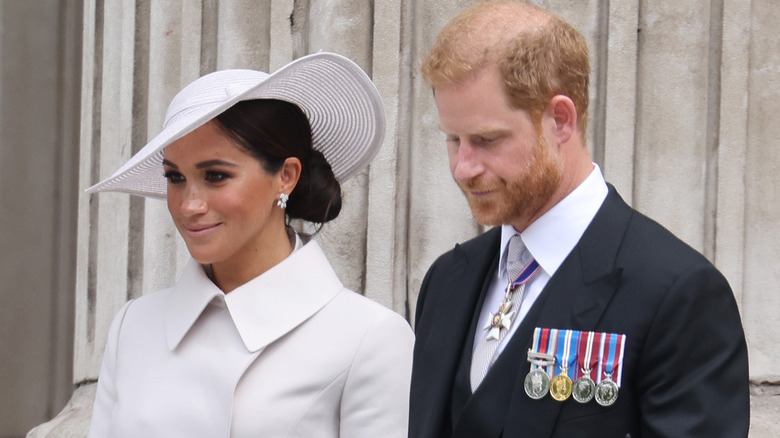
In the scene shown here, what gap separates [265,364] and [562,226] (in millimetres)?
850

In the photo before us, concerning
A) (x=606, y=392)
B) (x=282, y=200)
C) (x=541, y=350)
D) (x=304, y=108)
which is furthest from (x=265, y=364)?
(x=606, y=392)

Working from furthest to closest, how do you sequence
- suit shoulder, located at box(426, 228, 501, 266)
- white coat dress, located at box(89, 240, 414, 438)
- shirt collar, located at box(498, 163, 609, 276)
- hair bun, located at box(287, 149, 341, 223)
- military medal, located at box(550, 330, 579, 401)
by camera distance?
hair bun, located at box(287, 149, 341, 223), white coat dress, located at box(89, 240, 414, 438), suit shoulder, located at box(426, 228, 501, 266), shirt collar, located at box(498, 163, 609, 276), military medal, located at box(550, 330, 579, 401)

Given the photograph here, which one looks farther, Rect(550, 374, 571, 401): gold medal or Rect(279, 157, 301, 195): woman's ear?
Rect(279, 157, 301, 195): woman's ear

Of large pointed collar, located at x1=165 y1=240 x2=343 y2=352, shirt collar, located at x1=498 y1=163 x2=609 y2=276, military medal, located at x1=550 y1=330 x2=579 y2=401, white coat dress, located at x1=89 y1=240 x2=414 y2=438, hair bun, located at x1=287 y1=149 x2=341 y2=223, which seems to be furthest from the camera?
hair bun, located at x1=287 y1=149 x2=341 y2=223

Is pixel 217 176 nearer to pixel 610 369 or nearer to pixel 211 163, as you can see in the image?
pixel 211 163

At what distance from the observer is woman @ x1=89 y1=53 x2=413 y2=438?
2.72 metres

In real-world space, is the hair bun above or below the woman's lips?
above

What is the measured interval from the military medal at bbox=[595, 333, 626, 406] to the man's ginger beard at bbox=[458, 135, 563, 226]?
0.32 m

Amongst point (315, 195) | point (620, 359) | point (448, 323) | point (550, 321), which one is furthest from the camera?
point (315, 195)

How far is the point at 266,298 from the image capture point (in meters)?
2.87

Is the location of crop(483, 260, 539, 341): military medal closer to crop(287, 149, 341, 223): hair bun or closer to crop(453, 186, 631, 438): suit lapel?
crop(453, 186, 631, 438): suit lapel

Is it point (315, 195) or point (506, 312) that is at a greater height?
point (315, 195)

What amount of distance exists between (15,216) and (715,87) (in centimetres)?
325

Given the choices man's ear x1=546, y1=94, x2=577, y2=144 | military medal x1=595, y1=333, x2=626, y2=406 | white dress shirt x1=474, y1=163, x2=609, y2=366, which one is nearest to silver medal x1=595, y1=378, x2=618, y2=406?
military medal x1=595, y1=333, x2=626, y2=406
